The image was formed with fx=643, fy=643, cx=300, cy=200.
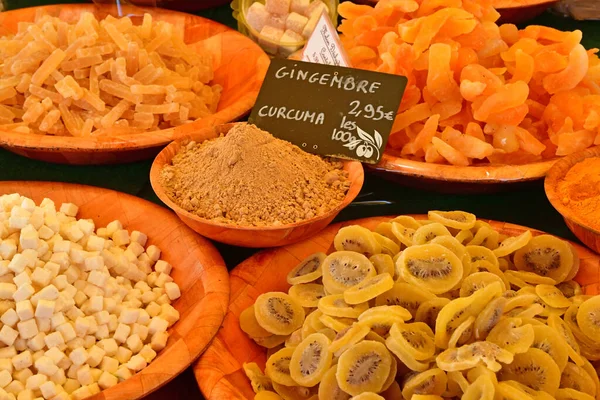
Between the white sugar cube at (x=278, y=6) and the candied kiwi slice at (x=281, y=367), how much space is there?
110 cm

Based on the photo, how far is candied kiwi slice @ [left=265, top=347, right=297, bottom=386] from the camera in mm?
986

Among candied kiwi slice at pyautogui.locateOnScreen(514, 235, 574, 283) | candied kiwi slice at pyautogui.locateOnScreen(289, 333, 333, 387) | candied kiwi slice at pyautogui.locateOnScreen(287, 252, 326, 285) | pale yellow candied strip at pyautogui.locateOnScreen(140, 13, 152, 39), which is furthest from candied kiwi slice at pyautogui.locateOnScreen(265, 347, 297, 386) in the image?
pale yellow candied strip at pyautogui.locateOnScreen(140, 13, 152, 39)

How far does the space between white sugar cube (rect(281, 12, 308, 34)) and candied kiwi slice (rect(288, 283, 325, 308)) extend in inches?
35.0

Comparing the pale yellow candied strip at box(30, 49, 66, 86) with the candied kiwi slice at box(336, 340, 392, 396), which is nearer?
the candied kiwi slice at box(336, 340, 392, 396)

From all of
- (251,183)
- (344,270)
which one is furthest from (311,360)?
(251,183)

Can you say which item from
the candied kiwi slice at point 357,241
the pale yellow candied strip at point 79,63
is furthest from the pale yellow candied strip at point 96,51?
the candied kiwi slice at point 357,241

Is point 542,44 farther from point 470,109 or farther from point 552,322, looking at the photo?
point 552,322

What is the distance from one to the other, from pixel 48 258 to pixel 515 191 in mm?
962

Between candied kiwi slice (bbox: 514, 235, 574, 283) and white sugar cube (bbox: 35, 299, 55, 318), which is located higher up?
candied kiwi slice (bbox: 514, 235, 574, 283)

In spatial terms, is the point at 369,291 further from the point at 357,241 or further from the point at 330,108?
the point at 330,108

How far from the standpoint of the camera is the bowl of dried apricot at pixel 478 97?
1.34m

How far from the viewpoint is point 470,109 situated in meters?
1.43

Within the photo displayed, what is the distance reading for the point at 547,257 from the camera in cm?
115

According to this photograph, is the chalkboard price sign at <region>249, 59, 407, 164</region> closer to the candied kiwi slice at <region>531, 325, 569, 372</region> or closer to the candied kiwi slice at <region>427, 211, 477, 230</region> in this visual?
the candied kiwi slice at <region>427, 211, 477, 230</region>
